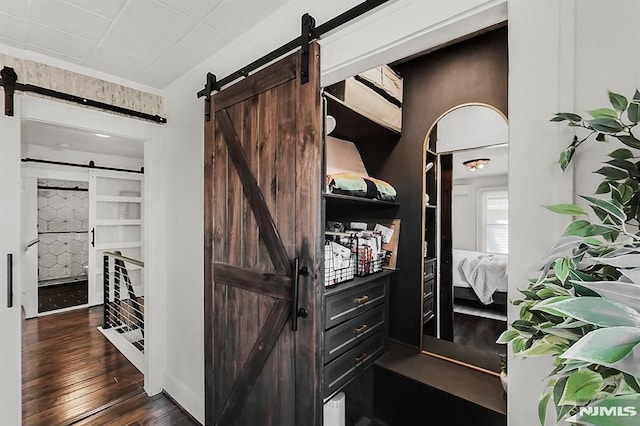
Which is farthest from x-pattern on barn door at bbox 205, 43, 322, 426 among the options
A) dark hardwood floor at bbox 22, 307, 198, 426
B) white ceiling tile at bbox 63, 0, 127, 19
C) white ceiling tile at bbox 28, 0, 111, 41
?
dark hardwood floor at bbox 22, 307, 198, 426

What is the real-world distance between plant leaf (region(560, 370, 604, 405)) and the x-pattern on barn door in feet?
3.34

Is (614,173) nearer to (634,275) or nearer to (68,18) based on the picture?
(634,275)

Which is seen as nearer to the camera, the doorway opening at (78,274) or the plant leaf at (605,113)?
the plant leaf at (605,113)

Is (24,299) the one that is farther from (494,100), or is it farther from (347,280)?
(494,100)

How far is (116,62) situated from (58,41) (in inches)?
12.7

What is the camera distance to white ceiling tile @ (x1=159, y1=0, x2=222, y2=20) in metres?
1.51

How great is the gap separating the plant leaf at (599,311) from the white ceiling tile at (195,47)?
6.85 ft

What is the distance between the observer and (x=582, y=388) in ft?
1.07

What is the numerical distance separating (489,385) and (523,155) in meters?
1.46

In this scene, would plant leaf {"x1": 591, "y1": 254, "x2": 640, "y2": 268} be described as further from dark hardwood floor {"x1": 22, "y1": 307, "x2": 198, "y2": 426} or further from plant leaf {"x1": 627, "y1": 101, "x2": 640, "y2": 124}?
dark hardwood floor {"x1": 22, "y1": 307, "x2": 198, "y2": 426}

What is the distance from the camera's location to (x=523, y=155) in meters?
0.87

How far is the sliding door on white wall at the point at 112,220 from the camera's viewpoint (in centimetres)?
493

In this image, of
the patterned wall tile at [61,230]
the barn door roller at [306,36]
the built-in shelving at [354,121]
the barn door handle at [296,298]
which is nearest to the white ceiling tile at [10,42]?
the barn door roller at [306,36]

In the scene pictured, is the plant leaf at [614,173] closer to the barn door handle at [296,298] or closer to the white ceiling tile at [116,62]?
the barn door handle at [296,298]
